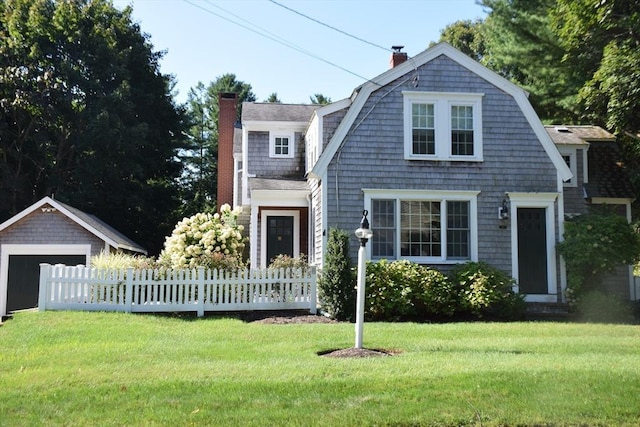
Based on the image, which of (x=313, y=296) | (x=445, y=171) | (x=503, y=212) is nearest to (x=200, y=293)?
(x=313, y=296)

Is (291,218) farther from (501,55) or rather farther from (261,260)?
(501,55)

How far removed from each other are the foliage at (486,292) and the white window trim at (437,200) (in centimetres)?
63

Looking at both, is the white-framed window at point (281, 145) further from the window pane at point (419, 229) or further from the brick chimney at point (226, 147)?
the window pane at point (419, 229)

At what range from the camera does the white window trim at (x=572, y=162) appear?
18359 millimetres

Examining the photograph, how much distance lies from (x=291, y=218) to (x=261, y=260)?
5.41ft

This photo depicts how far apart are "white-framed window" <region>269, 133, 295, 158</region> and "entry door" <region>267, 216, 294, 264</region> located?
231 centimetres

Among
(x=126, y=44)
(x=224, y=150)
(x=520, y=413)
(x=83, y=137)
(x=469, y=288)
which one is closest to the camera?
(x=520, y=413)

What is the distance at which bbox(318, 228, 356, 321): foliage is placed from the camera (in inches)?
526

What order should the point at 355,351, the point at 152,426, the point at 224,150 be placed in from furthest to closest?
1. the point at 224,150
2. the point at 355,351
3. the point at 152,426

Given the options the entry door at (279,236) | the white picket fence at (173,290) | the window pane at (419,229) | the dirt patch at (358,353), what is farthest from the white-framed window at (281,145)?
the dirt patch at (358,353)

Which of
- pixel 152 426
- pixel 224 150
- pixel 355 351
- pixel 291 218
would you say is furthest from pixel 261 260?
pixel 152 426

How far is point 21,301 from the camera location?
767 inches

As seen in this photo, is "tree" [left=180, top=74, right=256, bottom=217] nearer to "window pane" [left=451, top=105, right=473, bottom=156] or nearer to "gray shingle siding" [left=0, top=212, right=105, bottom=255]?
"gray shingle siding" [left=0, top=212, right=105, bottom=255]

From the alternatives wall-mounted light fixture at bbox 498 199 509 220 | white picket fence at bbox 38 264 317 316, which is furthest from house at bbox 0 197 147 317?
wall-mounted light fixture at bbox 498 199 509 220
